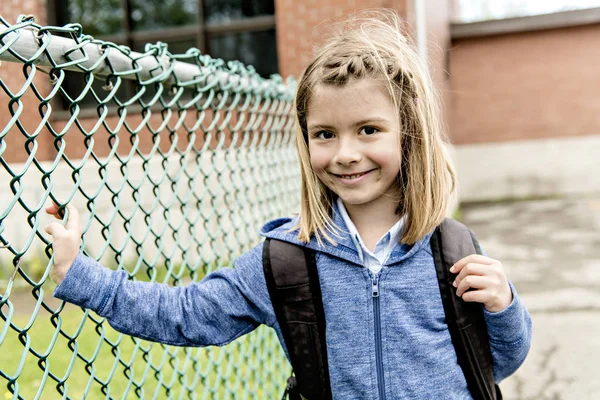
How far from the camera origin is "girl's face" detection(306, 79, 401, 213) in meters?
1.52

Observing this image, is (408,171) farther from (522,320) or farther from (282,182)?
(282,182)

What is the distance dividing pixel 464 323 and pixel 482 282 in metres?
0.13

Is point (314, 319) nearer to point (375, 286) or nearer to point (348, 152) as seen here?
point (375, 286)

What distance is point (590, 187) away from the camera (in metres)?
9.96

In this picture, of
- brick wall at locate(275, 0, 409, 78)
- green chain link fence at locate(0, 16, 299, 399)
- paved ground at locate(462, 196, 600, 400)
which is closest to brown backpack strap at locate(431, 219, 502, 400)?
green chain link fence at locate(0, 16, 299, 399)

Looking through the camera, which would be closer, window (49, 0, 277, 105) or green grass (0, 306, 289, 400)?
green grass (0, 306, 289, 400)

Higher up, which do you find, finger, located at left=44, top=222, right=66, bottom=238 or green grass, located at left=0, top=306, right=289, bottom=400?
finger, located at left=44, top=222, right=66, bottom=238

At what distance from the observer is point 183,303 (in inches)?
60.4

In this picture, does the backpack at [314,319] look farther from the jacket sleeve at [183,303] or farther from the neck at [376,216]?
the neck at [376,216]

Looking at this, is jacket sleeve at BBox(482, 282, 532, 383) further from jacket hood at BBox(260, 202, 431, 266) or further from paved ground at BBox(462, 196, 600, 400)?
paved ground at BBox(462, 196, 600, 400)

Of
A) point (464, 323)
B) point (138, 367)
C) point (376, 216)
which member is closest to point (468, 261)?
point (464, 323)

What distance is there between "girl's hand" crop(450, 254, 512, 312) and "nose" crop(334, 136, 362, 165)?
0.37 metres

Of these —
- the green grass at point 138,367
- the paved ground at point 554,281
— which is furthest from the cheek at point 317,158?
the paved ground at point 554,281

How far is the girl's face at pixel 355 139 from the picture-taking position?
1518 millimetres
